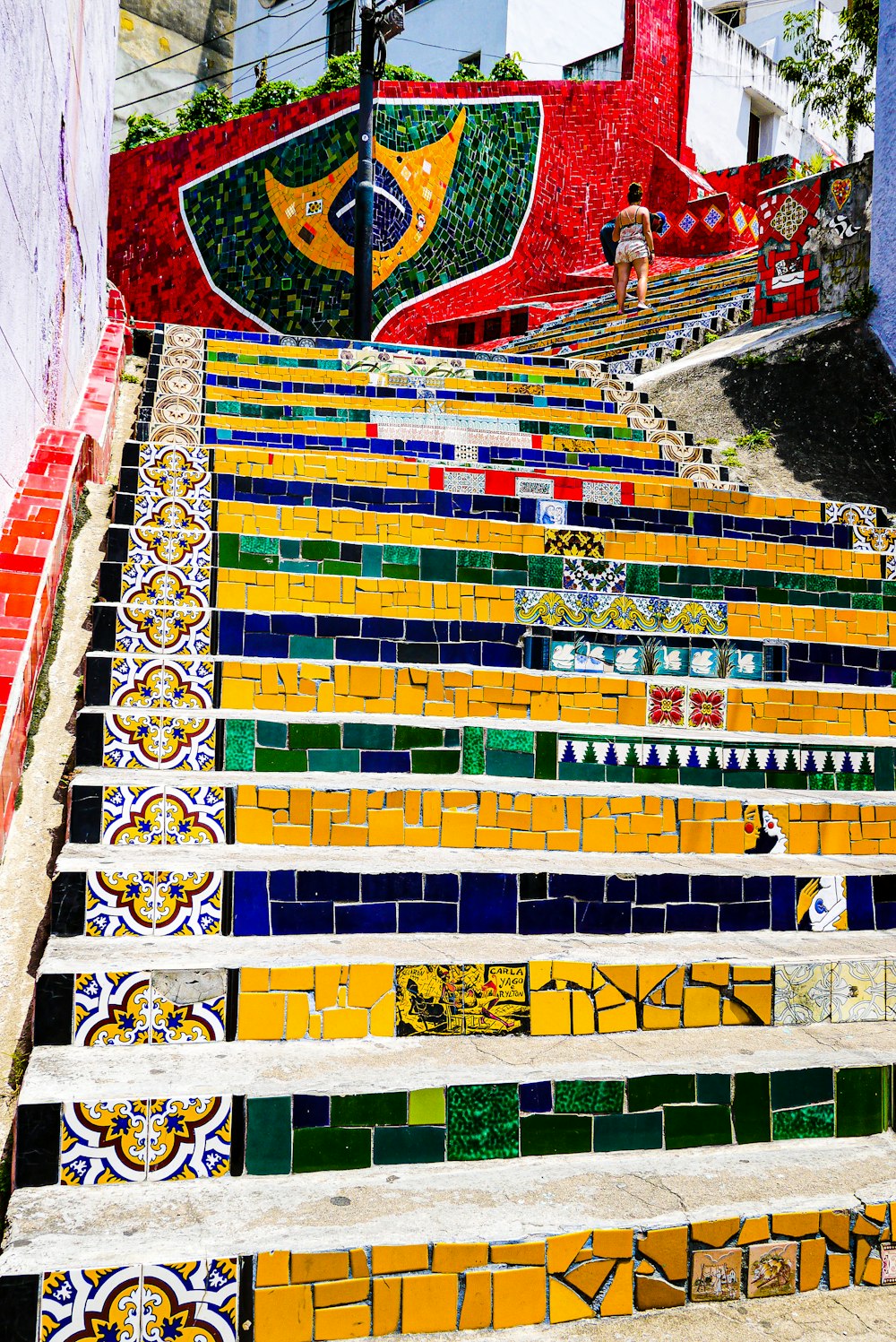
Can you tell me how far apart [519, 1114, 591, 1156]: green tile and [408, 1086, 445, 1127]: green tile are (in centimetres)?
16

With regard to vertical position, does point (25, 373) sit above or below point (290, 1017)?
above

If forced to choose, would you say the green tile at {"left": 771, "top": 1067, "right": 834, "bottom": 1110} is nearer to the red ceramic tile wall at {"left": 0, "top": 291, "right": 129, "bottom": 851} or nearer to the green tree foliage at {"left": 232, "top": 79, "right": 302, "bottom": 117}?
the red ceramic tile wall at {"left": 0, "top": 291, "right": 129, "bottom": 851}

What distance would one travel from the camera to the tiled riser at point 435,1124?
1.80 meters

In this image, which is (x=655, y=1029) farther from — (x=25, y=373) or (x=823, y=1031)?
(x=25, y=373)

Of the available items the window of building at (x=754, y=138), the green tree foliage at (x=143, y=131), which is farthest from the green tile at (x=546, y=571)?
the window of building at (x=754, y=138)

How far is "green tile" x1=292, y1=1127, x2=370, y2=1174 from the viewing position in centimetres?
189

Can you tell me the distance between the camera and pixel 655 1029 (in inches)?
90.6

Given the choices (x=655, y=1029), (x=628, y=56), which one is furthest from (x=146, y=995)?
(x=628, y=56)

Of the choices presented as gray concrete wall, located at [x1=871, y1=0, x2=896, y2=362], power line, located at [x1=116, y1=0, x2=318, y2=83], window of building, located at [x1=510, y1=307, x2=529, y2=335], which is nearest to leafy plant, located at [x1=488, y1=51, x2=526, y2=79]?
window of building, located at [x1=510, y1=307, x2=529, y2=335]

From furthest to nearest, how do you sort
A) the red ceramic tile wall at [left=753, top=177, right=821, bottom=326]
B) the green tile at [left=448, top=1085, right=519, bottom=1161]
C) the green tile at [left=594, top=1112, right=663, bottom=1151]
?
the red ceramic tile wall at [left=753, top=177, right=821, bottom=326], the green tile at [left=594, top=1112, right=663, bottom=1151], the green tile at [left=448, top=1085, right=519, bottom=1161]

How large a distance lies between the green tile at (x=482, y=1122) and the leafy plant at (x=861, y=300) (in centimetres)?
652

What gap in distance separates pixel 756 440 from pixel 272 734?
4633 millimetres

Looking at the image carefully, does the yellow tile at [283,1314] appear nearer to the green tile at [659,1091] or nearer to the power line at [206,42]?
the green tile at [659,1091]

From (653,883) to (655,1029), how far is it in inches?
13.6
